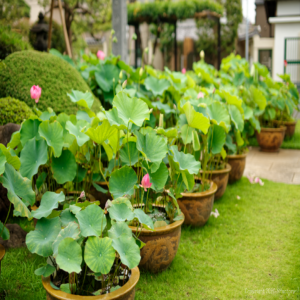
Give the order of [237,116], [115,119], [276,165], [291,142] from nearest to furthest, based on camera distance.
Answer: [115,119], [237,116], [276,165], [291,142]

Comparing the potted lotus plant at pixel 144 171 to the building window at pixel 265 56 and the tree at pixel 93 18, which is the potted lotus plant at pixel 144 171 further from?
the building window at pixel 265 56

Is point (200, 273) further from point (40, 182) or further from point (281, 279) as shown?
point (40, 182)

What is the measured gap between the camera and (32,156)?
5.67 feet

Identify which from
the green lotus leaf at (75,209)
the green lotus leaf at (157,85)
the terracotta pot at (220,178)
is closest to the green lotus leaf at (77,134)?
the green lotus leaf at (75,209)

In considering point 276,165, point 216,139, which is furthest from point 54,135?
point 276,165

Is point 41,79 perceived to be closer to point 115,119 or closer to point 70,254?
point 115,119

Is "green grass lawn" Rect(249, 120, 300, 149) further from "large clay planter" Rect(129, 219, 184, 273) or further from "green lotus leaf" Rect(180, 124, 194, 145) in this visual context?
"large clay planter" Rect(129, 219, 184, 273)

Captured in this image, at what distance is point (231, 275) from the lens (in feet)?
5.82

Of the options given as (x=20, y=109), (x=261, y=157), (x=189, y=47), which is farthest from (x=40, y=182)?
(x=189, y=47)

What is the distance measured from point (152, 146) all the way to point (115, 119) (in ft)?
0.72

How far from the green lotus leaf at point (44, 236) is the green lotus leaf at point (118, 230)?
214 mm

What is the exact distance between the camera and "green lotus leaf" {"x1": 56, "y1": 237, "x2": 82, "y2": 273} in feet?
3.78

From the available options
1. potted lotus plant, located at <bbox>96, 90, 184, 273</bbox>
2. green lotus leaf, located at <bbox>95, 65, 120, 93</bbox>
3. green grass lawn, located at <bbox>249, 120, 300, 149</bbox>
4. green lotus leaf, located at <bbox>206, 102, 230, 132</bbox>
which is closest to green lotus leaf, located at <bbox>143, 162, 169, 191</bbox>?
potted lotus plant, located at <bbox>96, 90, 184, 273</bbox>

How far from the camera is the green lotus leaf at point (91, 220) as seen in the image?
1.24 meters
